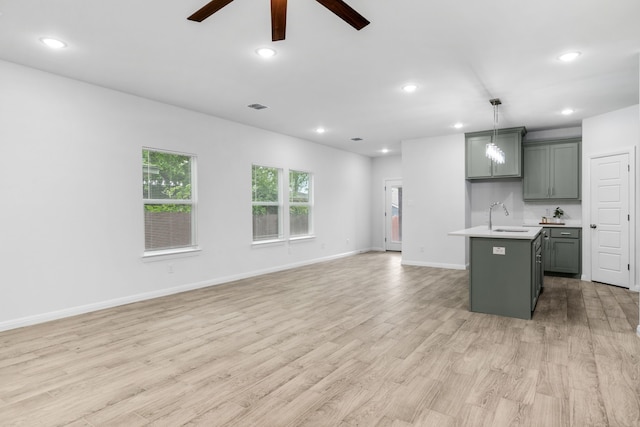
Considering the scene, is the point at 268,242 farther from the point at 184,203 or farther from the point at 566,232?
the point at 566,232

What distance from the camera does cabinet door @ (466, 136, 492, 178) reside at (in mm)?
6766

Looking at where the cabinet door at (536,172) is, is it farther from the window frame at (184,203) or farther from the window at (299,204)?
the window frame at (184,203)

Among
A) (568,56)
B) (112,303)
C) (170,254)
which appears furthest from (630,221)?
(112,303)

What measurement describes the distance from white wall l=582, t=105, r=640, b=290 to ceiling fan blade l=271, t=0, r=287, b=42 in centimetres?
533

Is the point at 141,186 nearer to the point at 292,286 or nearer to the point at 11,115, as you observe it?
the point at 11,115

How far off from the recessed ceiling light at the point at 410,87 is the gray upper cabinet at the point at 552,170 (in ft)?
11.6

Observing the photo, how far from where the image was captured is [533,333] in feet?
11.2

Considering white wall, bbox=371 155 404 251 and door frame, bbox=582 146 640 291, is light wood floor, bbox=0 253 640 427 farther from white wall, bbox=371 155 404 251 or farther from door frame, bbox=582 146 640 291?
white wall, bbox=371 155 404 251

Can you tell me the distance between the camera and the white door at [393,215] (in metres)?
9.81

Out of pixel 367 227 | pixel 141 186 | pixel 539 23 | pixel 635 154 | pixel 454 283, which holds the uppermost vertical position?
pixel 539 23

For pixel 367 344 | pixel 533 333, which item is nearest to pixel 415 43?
pixel 367 344

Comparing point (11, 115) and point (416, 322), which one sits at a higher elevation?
point (11, 115)

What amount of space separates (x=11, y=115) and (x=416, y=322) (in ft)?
15.2

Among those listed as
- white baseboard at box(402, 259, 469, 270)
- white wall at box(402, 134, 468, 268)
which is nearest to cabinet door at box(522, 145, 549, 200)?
white wall at box(402, 134, 468, 268)
